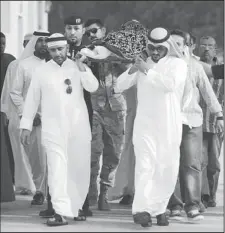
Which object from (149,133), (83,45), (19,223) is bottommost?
(19,223)

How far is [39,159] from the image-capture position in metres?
14.2

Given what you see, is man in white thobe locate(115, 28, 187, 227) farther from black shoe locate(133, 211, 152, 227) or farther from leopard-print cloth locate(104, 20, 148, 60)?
leopard-print cloth locate(104, 20, 148, 60)

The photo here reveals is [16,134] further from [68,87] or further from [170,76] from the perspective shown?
[170,76]

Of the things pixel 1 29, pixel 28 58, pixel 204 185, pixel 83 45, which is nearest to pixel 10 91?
pixel 28 58

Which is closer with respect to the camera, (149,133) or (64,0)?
(149,133)

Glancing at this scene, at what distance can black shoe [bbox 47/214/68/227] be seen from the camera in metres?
11.9

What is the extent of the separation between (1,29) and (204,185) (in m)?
8.60

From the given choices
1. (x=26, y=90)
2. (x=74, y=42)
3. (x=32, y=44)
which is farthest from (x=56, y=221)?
(x=32, y=44)

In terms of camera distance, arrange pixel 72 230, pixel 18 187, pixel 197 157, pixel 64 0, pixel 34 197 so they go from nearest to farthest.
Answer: pixel 72 230 → pixel 197 157 → pixel 34 197 → pixel 18 187 → pixel 64 0

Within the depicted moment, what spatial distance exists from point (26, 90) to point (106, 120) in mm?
1179

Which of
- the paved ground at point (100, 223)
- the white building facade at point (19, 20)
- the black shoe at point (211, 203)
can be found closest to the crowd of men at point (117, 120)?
the black shoe at point (211, 203)

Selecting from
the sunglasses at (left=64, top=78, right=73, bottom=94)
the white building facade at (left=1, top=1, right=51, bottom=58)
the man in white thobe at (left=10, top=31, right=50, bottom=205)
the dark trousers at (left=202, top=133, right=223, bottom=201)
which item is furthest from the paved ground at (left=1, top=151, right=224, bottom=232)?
the white building facade at (left=1, top=1, right=51, bottom=58)

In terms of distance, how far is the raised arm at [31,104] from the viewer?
12016mm

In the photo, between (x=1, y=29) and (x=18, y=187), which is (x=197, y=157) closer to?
(x=18, y=187)
